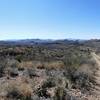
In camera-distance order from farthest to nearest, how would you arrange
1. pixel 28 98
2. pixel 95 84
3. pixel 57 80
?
pixel 95 84 < pixel 57 80 < pixel 28 98

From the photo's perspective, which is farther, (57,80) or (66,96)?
(57,80)

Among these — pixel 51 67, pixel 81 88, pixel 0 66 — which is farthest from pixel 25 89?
pixel 51 67

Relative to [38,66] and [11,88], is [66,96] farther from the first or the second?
[38,66]

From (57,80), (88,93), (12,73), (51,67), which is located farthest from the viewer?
(51,67)

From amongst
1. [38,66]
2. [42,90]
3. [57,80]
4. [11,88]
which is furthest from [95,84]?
[38,66]

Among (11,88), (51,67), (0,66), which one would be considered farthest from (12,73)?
(11,88)

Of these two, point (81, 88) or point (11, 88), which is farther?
point (81, 88)

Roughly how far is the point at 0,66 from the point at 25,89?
862 centimetres

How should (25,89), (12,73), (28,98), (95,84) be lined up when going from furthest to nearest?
(12,73) < (95,84) < (25,89) < (28,98)

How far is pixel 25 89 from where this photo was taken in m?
12.7

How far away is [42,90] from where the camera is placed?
1319 cm

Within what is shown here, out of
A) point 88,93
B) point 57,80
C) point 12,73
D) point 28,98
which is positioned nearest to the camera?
point 28,98

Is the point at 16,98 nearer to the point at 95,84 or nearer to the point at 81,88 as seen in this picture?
the point at 81,88

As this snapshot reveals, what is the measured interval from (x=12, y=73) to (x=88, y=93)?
7.44 m
